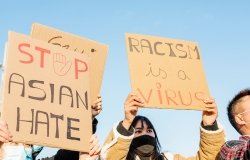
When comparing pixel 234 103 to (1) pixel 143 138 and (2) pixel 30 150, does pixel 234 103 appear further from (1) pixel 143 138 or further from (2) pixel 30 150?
(2) pixel 30 150

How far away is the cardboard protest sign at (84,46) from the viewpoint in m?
3.96

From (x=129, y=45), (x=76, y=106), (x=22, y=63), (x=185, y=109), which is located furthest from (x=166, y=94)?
(x=22, y=63)

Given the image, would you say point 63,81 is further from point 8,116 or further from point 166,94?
point 166,94

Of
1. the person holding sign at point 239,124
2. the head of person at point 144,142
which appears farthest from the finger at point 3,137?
the head of person at point 144,142

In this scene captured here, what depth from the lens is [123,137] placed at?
12.7 feet

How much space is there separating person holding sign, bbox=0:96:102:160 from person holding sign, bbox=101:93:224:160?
0.96 feet

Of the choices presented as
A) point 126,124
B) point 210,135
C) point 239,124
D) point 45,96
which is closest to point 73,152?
point 126,124

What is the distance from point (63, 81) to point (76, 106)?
22 cm

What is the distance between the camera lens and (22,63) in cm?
317

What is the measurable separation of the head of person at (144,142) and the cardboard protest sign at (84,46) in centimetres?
67

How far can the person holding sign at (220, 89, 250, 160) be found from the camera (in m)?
3.23

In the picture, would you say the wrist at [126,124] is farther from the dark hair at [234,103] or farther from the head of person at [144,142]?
the dark hair at [234,103]

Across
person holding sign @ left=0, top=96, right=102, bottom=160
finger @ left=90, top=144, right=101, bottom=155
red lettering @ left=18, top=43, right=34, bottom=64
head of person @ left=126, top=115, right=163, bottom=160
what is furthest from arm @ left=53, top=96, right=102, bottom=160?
red lettering @ left=18, top=43, right=34, bottom=64

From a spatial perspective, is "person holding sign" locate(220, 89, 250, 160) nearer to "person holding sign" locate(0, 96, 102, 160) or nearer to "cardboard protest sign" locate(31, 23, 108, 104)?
"person holding sign" locate(0, 96, 102, 160)
